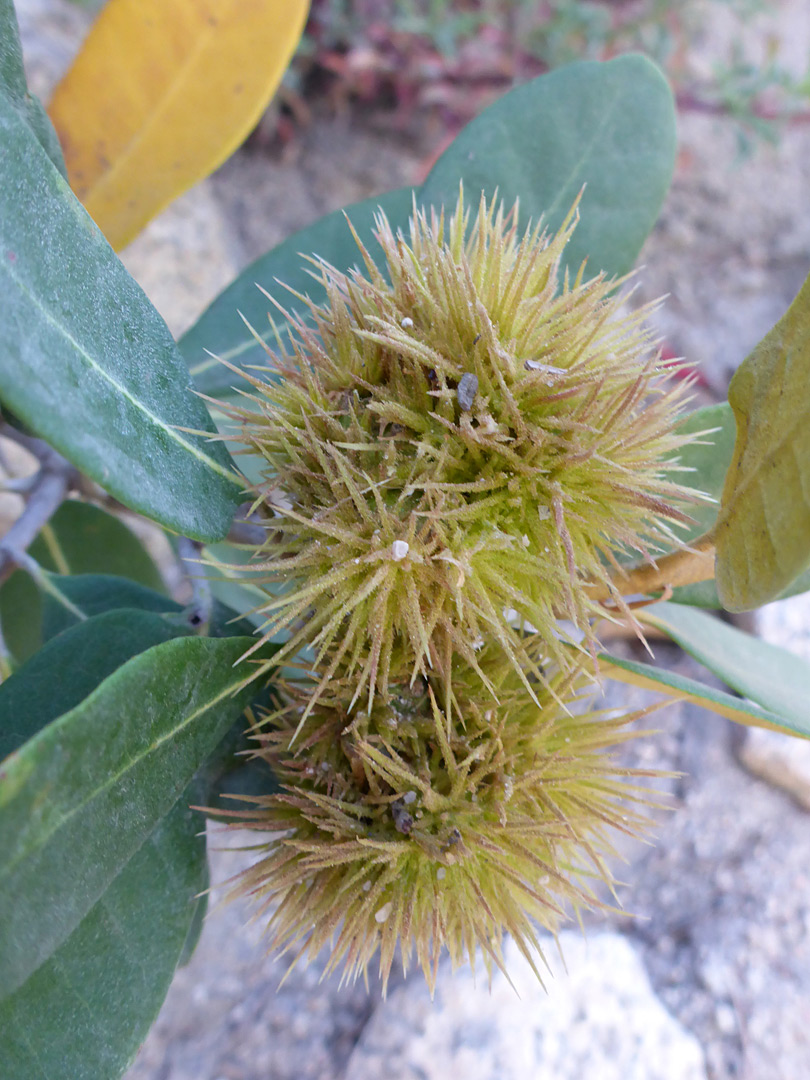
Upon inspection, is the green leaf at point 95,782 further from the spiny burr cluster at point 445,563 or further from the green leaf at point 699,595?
the green leaf at point 699,595

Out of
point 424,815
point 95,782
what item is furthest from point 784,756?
point 95,782

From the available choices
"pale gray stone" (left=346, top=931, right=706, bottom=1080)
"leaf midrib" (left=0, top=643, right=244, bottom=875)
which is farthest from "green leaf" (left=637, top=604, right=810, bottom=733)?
"pale gray stone" (left=346, top=931, right=706, bottom=1080)

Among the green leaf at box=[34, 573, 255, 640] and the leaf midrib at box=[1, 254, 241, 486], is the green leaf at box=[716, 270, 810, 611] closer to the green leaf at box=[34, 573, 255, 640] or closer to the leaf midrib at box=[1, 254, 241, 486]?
the leaf midrib at box=[1, 254, 241, 486]

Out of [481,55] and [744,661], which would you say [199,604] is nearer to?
[744,661]

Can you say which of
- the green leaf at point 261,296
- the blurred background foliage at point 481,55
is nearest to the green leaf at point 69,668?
the green leaf at point 261,296

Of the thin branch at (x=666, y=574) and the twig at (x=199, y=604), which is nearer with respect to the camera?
the thin branch at (x=666, y=574)

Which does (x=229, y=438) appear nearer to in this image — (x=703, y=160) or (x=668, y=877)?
(x=668, y=877)
